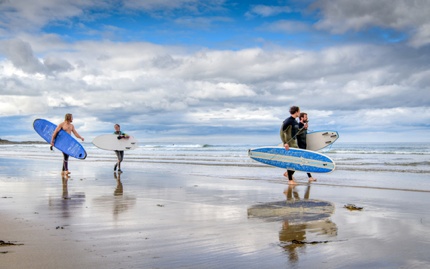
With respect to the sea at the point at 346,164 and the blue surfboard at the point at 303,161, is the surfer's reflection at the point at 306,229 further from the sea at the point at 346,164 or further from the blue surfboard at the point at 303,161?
the sea at the point at 346,164

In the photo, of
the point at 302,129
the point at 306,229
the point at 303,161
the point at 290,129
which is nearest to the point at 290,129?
the point at 290,129

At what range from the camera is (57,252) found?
3.97 metres

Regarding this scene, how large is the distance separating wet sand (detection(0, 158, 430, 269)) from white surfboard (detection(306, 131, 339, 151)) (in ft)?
14.6

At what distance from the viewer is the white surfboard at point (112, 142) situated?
55.9 ft

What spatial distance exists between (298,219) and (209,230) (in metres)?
1.46

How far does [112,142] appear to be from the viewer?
17312 mm

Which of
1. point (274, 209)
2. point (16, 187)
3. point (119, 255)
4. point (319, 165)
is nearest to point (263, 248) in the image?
Answer: point (119, 255)

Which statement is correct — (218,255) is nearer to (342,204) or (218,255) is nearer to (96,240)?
(96,240)

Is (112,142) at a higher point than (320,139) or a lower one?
higher

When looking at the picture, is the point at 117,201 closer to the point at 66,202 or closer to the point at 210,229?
the point at 66,202

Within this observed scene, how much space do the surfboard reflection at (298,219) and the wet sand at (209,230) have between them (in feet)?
0.04

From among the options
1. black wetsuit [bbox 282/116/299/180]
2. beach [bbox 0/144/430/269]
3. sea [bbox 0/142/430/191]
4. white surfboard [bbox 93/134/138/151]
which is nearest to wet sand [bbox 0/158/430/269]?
beach [bbox 0/144/430/269]

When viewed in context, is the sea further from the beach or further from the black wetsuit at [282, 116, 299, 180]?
the beach

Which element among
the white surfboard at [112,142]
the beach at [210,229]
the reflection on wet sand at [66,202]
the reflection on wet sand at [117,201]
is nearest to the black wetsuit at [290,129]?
the beach at [210,229]
